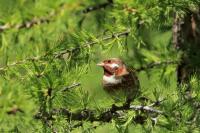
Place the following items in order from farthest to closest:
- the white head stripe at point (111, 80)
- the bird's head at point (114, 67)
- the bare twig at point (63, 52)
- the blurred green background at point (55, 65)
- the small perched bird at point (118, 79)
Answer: the bird's head at point (114, 67) < the white head stripe at point (111, 80) < the small perched bird at point (118, 79) < the bare twig at point (63, 52) < the blurred green background at point (55, 65)

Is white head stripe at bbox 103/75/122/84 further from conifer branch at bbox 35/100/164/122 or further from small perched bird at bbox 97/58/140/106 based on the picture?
conifer branch at bbox 35/100/164/122

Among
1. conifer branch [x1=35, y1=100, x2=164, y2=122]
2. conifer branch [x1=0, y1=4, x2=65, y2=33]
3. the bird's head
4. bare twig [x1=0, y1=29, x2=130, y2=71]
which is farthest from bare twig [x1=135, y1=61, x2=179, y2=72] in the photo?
conifer branch [x1=0, y1=4, x2=65, y2=33]

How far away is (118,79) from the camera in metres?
3.51

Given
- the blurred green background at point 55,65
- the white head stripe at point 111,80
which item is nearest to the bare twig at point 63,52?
the blurred green background at point 55,65

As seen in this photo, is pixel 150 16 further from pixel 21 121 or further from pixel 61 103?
pixel 21 121

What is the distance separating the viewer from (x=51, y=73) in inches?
95.8

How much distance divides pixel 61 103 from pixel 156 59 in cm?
130

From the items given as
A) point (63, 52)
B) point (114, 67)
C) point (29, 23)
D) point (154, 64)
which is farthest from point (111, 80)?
point (29, 23)

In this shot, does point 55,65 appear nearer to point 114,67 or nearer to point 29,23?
point 29,23

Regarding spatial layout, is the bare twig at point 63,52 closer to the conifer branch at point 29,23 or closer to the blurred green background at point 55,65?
the blurred green background at point 55,65

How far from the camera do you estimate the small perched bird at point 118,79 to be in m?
3.29

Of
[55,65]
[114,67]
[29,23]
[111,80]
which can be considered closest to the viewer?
[29,23]

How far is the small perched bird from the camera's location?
3.29 metres

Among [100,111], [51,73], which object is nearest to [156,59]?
[100,111]
